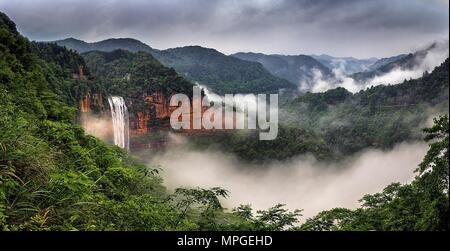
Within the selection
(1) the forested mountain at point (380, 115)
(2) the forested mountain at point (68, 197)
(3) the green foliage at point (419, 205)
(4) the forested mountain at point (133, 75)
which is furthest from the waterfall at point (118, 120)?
(1) the forested mountain at point (380, 115)

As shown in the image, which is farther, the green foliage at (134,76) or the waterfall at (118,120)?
the green foliage at (134,76)

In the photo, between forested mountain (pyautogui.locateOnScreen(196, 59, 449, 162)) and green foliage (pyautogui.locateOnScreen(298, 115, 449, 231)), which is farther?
forested mountain (pyautogui.locateOnScreen(196, 59, 449, 162))

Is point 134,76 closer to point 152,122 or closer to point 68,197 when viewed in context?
point 152,122

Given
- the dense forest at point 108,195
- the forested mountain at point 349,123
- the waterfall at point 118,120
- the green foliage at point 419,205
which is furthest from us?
the forested mountain at point 349,123

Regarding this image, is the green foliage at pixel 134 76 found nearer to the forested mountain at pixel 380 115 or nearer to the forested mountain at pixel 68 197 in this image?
the forested mountain at pixel 380 115

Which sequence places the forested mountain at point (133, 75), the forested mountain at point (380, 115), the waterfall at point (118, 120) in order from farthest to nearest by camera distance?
the forested mountain at point (380, 115), the forested mountain at point (133, 75), the waterfall at point (118, 120)

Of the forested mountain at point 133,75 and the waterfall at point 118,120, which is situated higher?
the forested mountain at point 133,75

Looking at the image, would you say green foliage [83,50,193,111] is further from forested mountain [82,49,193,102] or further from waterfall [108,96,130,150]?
waterfall [108,96,130,150]

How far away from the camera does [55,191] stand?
19.7 ft

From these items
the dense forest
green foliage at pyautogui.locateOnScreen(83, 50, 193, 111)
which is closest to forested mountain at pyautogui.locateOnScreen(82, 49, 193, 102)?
green foliage at pyautogui.locateOnScreen(83, 50, 193, 111)

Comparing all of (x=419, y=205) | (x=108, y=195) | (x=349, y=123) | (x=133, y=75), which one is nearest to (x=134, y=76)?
(x=133, y=75)

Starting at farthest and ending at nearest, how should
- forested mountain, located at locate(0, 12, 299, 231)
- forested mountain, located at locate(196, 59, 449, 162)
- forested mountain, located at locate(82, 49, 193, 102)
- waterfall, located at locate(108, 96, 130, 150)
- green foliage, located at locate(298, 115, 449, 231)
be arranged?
1. forested mountain, located at locate(196, 59, 449, 162)
2. forested mountain, located at locate(82, 49, 193, 102)
3. waterfall, located at locate(108, 96, 130, 150)
4. green foliage, located at locate(298, 115, 449, 231)
5. forested mountain, located at locate(0, 12, 299, 231)
